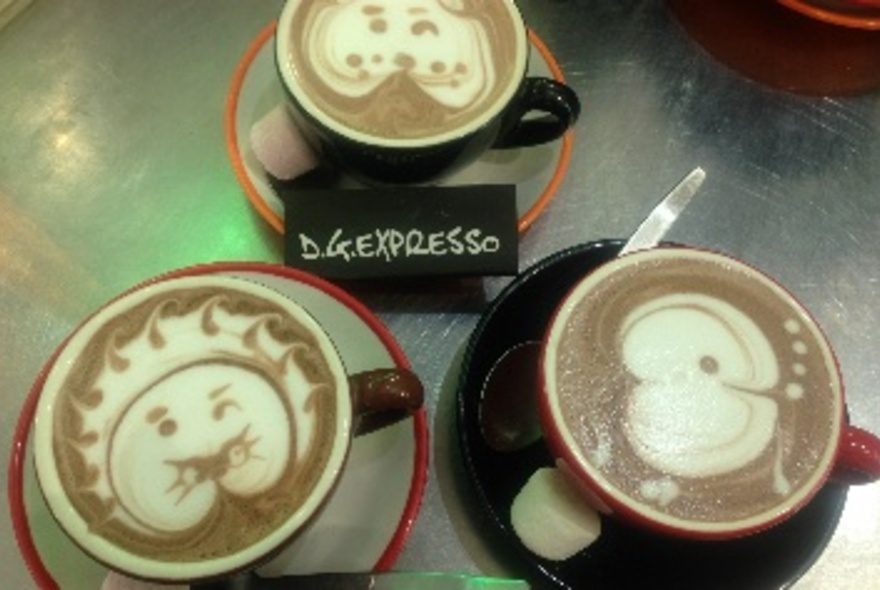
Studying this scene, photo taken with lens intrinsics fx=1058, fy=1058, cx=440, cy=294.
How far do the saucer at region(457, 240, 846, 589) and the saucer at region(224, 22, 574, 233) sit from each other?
136mm

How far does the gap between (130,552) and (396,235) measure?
31 cm

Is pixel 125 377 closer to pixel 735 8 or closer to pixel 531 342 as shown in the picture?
pixel 531 342

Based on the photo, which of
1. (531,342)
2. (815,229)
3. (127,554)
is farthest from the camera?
(815,229)

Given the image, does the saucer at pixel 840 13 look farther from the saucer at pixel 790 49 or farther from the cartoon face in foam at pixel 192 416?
the cartoon face in foam at pixel 192 416

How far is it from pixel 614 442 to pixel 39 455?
36 cm

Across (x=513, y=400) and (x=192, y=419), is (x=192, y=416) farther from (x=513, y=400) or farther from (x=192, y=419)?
(x=513, y=400)

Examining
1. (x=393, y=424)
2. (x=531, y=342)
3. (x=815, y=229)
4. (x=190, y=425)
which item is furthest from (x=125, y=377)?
(x=815, y=229)

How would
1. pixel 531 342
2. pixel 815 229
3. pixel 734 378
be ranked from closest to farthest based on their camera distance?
pixel 734 378 < pixel 531 342 < pixel 815 229

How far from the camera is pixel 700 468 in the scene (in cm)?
69

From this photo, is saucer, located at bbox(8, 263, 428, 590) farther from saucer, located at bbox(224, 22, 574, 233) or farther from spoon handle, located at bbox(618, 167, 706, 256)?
spoon handle, located at bbox(618, 167, 706, 256)

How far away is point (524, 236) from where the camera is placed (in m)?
0.93

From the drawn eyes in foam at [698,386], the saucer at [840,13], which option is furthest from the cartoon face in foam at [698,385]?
the saucer at [840,13]

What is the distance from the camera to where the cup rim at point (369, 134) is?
2.59 ft

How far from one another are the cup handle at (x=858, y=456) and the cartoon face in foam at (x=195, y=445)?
0.36m
